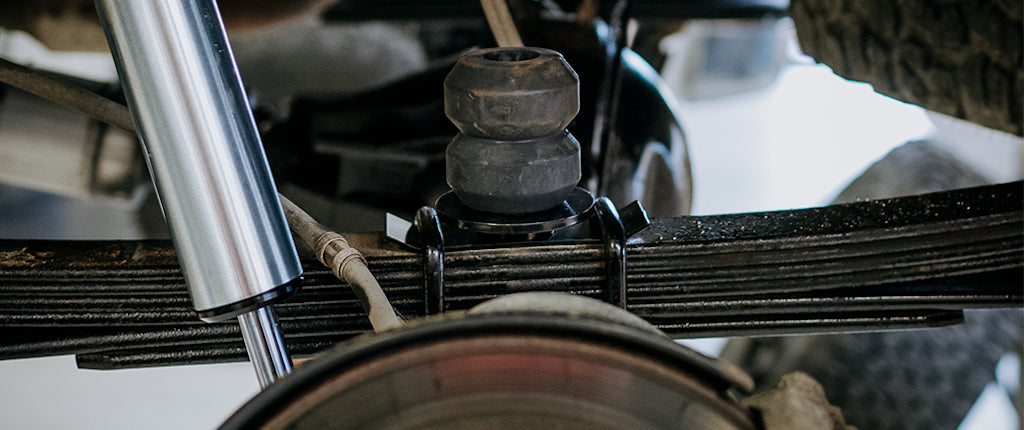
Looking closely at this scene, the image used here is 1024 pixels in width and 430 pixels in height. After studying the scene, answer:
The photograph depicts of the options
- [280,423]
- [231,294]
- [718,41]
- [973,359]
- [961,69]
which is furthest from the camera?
[718,41]

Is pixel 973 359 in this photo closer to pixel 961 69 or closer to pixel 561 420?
pixel 961 69

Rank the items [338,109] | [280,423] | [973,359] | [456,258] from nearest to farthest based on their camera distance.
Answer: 1. [280,423]
2. [456,258]
3. [338,109]
4. [973,359]

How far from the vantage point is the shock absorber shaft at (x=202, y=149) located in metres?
0.37

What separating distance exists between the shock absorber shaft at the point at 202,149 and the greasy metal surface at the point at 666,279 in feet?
0.37

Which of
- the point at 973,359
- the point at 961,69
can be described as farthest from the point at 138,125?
the point at 973,359

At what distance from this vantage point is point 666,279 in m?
0.52

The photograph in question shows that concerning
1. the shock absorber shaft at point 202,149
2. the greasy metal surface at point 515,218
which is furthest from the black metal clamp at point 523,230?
the shock absorber shaft at point 202,149

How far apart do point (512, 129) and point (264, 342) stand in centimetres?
19

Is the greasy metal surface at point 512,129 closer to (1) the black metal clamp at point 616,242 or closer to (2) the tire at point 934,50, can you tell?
(1) the black metal clamp at point 616,242

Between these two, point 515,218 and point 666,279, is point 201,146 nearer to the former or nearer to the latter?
point 515,218

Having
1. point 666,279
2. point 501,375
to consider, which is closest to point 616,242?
point 666,279

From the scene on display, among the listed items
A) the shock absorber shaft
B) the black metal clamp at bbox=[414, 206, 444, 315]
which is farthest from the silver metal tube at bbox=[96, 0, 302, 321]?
the black metal clamp at bbox=[414, 206, 444, 315]

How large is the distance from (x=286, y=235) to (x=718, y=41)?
3626 mm

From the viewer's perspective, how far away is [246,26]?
132 cm
